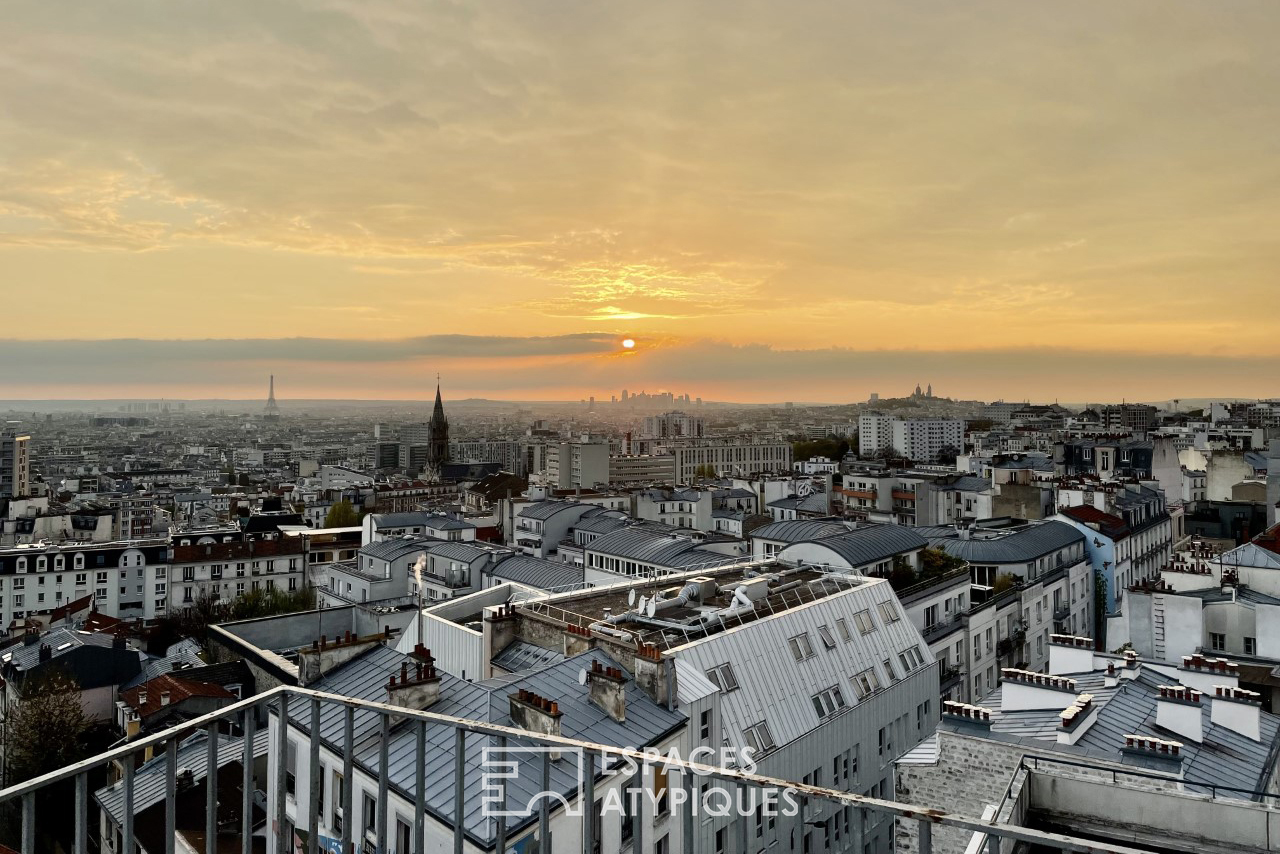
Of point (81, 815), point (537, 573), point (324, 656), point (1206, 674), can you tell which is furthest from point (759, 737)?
point (537, 573)

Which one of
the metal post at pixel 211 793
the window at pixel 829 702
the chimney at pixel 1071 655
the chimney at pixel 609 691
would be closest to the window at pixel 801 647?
the window at pixel 829 702

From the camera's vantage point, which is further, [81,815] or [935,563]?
[935,563]

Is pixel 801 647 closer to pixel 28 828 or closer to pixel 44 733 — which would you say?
pixel 28 828

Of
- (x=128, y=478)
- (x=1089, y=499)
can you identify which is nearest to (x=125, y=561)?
(x=1089, y=499)

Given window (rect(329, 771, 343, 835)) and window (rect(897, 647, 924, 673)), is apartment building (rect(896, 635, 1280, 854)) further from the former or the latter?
window (rect(329, 771, 343, 835))

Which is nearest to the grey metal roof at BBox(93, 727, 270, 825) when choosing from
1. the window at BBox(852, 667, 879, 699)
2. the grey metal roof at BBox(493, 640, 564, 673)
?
the grey metal roof at BBox(493, 640, 564, 673)

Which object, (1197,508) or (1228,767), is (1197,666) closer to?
(1228,767)
